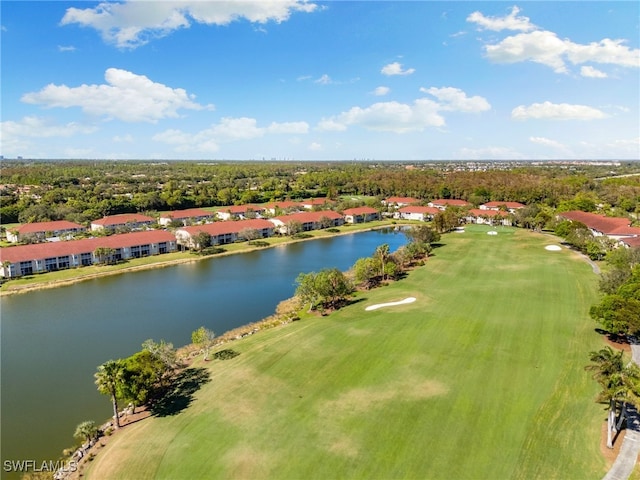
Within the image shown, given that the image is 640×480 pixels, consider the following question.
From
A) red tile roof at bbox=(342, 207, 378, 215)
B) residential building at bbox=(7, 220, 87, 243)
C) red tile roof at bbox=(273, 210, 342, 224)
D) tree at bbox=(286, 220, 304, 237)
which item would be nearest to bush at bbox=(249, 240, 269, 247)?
tree at bbox=(286, 220, 304, 237)

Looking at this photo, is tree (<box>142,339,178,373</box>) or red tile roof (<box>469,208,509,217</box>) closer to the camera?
tree (<box>142,339,178,373</box>)

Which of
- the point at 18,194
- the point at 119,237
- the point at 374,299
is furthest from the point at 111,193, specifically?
the point at 374,299

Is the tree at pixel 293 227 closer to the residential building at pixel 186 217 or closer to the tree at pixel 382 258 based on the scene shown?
the residential building at pixel 186 217

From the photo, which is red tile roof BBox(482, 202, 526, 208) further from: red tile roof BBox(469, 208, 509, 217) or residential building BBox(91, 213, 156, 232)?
residential building BBox(91, 213, 156, 232)

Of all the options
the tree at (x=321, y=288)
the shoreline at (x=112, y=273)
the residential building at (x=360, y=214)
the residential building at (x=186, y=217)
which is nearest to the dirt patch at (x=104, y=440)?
the tree at (x=321, y=288)

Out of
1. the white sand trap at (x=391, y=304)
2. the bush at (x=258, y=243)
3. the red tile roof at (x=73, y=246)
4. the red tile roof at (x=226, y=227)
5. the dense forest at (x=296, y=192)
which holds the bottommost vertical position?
the white sand trap at (x=391, y=304)

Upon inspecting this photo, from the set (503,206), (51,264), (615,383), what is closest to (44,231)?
(51,264)

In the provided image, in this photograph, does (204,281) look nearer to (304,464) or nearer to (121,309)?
(121,309)
